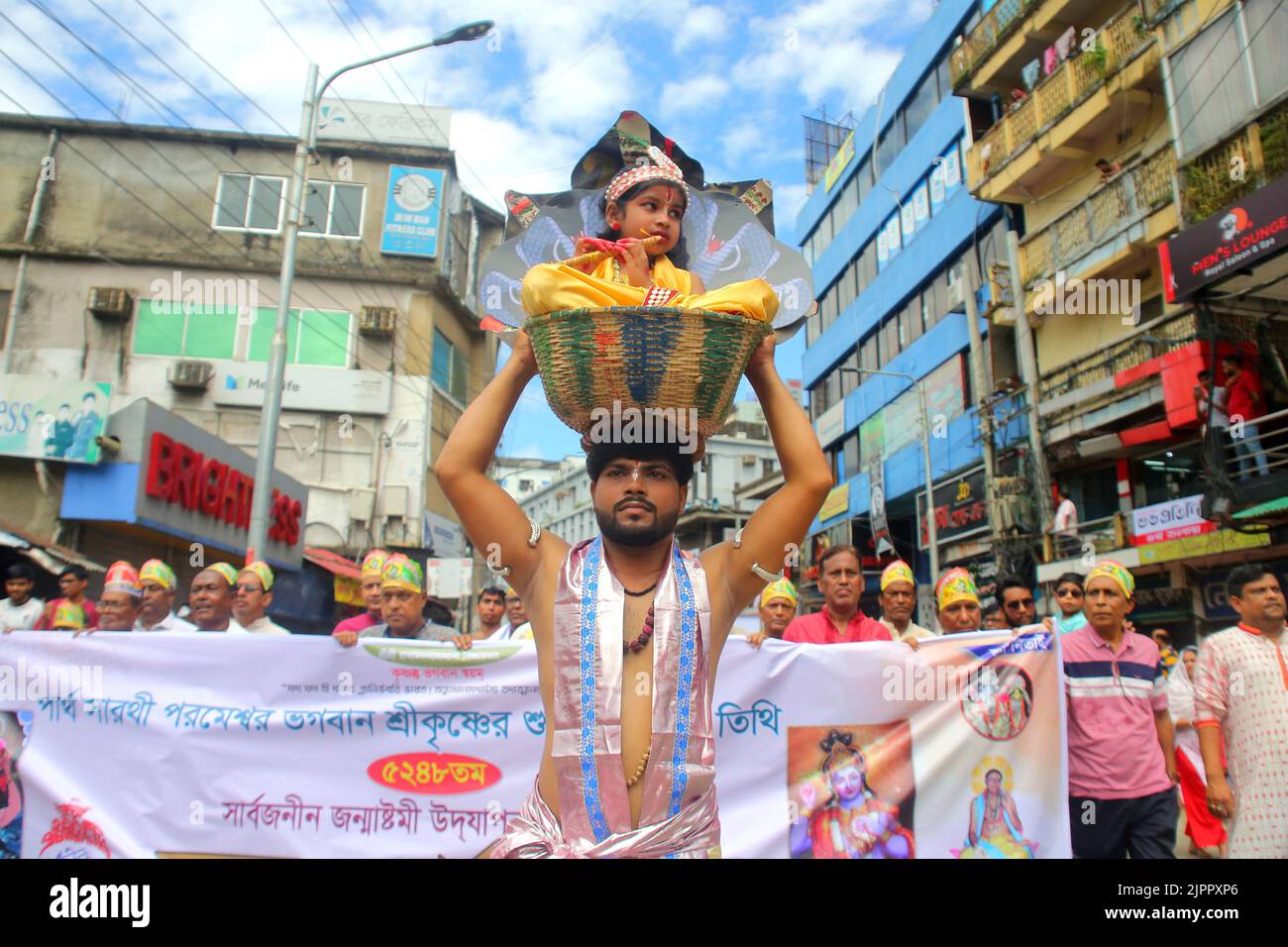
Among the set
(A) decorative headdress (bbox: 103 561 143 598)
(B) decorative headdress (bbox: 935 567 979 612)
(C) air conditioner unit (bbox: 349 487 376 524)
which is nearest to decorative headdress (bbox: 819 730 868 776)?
(B) decorative headdress (bbox: 935 567 979 612)

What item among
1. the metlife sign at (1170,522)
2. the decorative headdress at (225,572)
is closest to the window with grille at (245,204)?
the decorative headdress at (225,572)

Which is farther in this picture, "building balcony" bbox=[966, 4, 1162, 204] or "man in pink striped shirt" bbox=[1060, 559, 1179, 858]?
"building balcony" bbox=[966, 4, 1162, 204]

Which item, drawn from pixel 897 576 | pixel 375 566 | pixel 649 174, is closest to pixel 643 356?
pixel 649 174

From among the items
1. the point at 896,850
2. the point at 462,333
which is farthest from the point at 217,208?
the point at 896,850

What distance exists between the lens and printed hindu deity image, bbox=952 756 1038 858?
472 centimetres

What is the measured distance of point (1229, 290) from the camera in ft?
40.7

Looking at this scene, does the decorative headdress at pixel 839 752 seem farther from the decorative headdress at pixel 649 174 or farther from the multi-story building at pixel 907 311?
the multi-story building at pixel 907 311

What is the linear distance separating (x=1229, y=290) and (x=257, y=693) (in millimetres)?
13178

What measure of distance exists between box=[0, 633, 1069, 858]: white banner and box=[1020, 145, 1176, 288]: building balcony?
1351 centimetres

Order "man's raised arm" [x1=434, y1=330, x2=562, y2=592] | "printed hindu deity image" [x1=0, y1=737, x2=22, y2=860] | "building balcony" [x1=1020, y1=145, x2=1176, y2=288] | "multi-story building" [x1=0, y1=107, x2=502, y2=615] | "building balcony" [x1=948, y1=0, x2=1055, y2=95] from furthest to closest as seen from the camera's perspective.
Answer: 1. "multi-story building" [x1=0, y1=107, x2=502, y2=615]
2. "building balcony" [x1=948, y1=0, x2=1055, y2=95]
3. "building balcony" [x1=1020, y1=145, x2=1176, y2=288]
4. "printed hindu deity image" [x1=0, y1=737, x2=22, y2=860]
5. "man's raised arm" [x1=434, y1=330, x2=562, y2=592]

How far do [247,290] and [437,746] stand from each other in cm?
1914

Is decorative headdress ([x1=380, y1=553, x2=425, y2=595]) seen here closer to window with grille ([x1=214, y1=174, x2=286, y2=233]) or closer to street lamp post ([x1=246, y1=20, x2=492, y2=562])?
street lamp post ([x1=246, y1=20, x2=492, y2=562])

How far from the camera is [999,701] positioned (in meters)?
4.95
